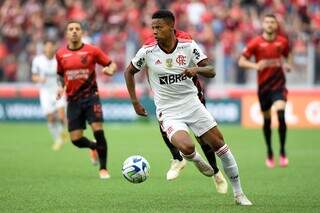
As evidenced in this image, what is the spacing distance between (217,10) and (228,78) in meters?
2.74

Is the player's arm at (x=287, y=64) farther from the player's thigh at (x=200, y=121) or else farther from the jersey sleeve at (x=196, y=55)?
the jersey sleeve at (x=196, y=55)

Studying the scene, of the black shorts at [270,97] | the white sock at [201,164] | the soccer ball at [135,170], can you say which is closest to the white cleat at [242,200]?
the white sock at [201,164]

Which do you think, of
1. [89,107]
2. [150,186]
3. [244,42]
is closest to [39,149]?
[89,107]

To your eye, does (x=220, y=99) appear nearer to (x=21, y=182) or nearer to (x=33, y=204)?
(x=21, y=182)

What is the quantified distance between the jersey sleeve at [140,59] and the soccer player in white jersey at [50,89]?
10.3 m

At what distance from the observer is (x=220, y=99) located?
2822 centimetres

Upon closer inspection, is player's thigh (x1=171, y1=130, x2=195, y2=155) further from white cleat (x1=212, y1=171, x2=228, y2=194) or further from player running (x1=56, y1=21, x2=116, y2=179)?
player running (x1=56, y1=21, x2=116, y2=179)

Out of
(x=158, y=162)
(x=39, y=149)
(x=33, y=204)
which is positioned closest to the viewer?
(x=33, y=204)

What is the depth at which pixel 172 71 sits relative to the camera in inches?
419

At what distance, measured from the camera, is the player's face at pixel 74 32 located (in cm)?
1429

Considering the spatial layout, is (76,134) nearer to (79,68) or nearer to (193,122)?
(79,68)

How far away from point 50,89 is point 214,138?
11588 millimetres

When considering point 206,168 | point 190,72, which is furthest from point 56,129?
point 190,72

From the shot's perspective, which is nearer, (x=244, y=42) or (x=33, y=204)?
(x=33, y=204)
